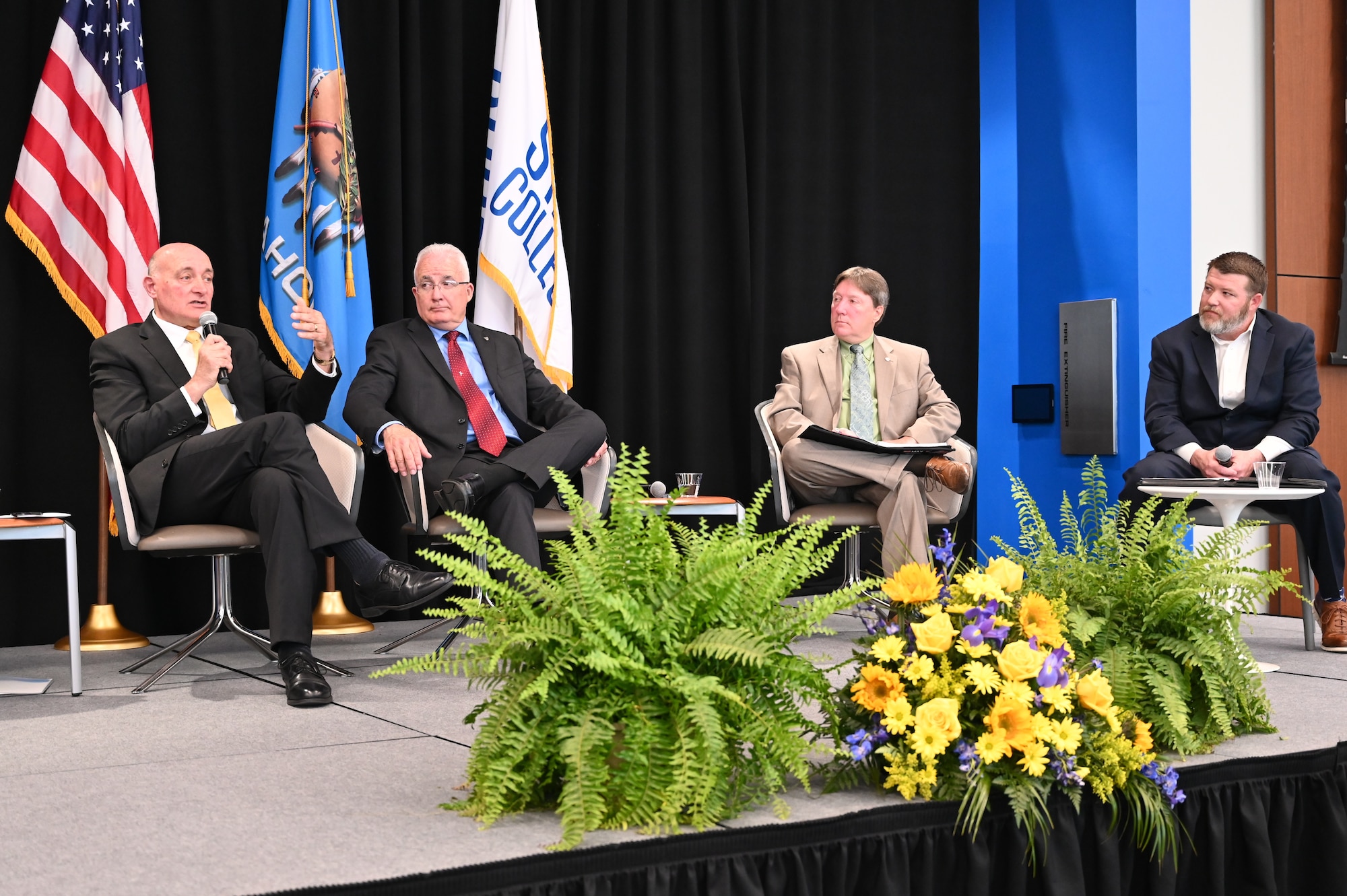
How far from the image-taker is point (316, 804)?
6.16 feet

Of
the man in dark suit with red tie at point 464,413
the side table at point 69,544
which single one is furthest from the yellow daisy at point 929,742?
the side table at point 69,544

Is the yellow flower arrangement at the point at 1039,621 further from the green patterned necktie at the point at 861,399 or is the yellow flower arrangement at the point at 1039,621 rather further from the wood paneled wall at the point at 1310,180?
the wood paneled wall at the point at 1310,180

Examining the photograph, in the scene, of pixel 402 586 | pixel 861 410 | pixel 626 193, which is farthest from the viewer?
pixel 626 193

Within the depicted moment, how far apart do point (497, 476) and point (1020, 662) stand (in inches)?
74.6

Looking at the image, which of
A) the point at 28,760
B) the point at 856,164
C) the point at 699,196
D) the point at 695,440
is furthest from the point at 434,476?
the point at 856,164

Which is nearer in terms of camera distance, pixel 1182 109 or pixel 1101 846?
pixel 1101 846

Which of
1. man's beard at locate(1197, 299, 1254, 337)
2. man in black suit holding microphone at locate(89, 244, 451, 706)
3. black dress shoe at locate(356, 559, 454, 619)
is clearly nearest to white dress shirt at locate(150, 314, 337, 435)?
man in black suit holding microphone at locate(89, 244, 451, 706)

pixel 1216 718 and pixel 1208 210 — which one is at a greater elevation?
pixel 1208 210

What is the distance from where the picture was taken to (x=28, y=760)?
227cm

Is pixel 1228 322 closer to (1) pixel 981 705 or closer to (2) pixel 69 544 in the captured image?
(1) pixel 981 705

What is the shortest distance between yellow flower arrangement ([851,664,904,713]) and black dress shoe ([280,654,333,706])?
4.77 feet

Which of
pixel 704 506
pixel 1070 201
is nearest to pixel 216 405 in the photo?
pixel 704 506

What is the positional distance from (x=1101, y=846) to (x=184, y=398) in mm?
2431

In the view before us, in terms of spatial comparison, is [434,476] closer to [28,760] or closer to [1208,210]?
[28,760]
